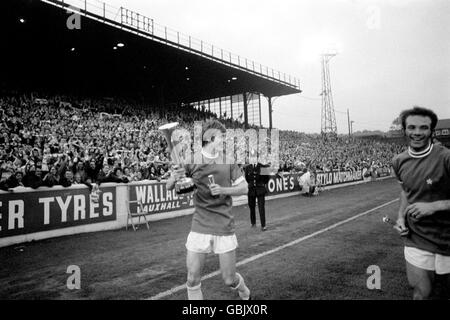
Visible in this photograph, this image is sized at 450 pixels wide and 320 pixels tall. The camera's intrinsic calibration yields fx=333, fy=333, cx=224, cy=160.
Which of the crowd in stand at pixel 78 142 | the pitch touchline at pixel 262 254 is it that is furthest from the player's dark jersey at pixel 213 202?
the crowd in stand at pixel 78 142

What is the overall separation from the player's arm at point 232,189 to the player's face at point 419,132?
1.71 metres

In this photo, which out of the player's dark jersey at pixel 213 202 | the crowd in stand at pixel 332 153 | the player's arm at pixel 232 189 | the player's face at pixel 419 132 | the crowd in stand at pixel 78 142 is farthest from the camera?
the crowd in stand at pixel 332 153

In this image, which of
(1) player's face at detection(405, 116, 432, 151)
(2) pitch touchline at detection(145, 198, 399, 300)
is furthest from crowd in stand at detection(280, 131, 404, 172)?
(1) player's face at detection(405, 116, 432, 151)

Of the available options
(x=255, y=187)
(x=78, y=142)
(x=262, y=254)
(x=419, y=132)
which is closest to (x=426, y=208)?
(x=419, y=132)

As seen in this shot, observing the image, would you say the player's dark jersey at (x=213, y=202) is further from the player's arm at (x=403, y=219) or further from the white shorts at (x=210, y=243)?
the player's arm at (x=403, y=219)

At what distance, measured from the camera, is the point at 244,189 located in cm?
364

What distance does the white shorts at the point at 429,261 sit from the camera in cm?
290

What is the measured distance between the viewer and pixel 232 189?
3.56 meters

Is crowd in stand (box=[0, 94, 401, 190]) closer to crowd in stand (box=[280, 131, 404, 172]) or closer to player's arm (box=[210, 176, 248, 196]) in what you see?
crowd in stand (box=[280, 131, 404, 172])

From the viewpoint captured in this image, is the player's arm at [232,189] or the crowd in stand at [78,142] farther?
the crowd in stand at [78,142]

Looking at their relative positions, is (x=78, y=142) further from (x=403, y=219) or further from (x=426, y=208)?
(x=426, y=208)

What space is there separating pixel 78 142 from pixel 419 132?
15737 mm

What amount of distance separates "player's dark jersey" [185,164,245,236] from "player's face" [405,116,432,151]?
1753 mm

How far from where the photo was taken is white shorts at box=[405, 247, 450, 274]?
2.90m
